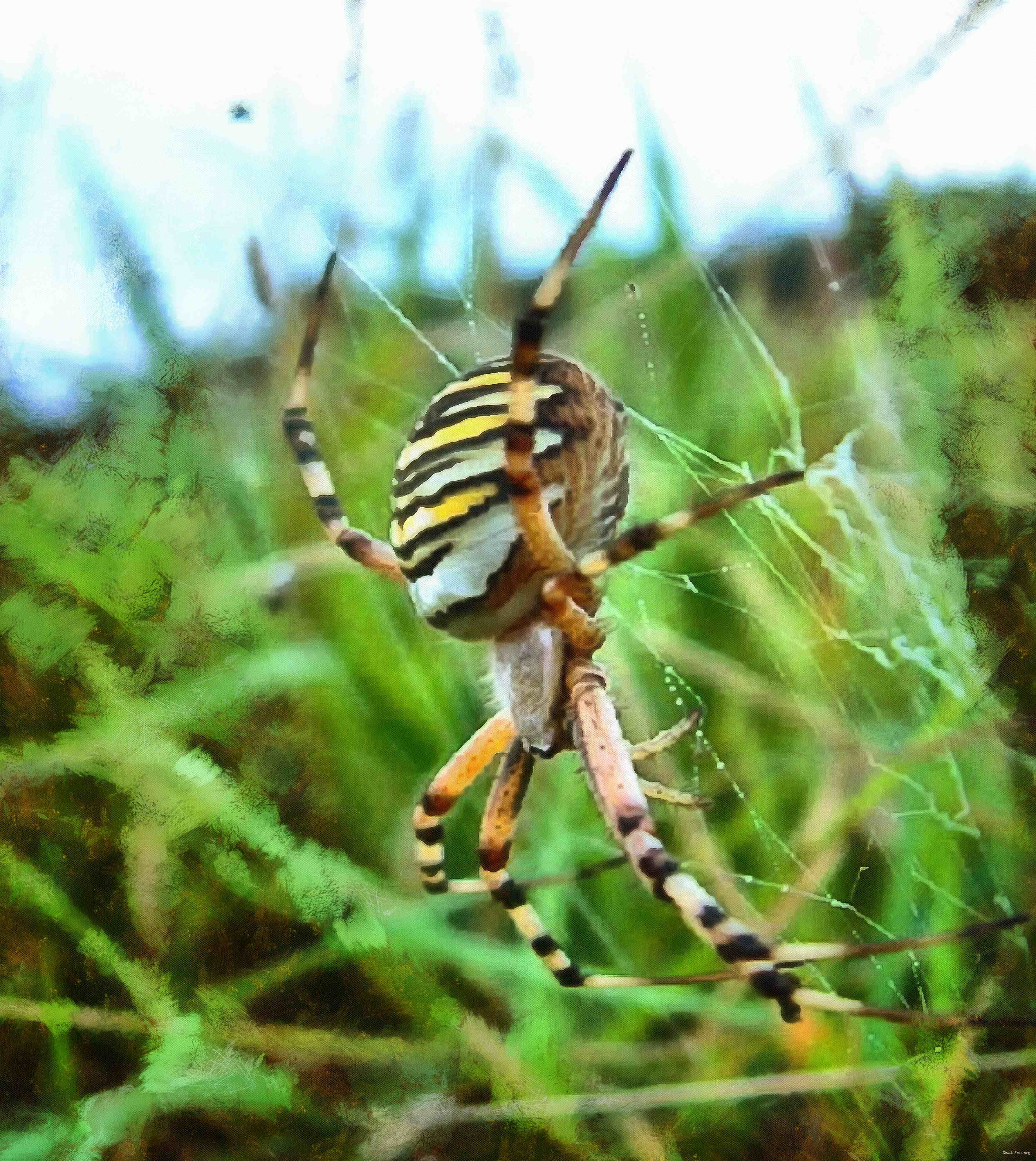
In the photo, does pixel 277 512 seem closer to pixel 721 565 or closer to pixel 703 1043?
pixel 721 565

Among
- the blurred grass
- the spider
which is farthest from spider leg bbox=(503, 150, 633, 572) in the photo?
the blurred grass

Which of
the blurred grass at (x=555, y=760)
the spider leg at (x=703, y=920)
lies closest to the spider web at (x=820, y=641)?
the blurred grass at (x=555, y=760)

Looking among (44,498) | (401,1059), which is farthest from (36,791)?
(401,1059)

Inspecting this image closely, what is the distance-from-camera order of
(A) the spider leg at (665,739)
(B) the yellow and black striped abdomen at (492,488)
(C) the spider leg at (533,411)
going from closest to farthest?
(C) the spider leg at (533,411)
(B) the yellow and black striped abdomen at (492,488)
(A) the spider leg at (665,739)

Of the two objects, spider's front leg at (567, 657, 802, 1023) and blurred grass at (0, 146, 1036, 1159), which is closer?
spider's front leg at (567, 657, 802, 1023)

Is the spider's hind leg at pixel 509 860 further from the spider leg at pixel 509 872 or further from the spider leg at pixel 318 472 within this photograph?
the spider leg at pixel 318 472

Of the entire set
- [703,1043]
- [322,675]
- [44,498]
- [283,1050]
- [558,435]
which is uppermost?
[44,498]

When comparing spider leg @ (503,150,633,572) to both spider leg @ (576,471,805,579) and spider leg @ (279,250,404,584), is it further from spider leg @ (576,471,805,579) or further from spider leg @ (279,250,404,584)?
spider leg @ (279,250,404,584)
